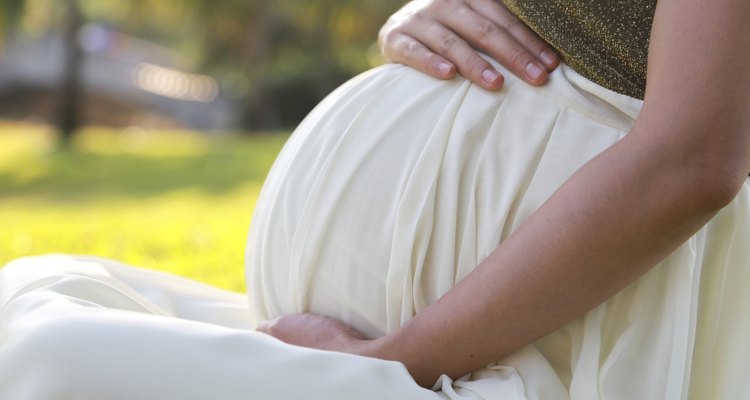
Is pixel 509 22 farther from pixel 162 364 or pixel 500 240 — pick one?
pixel 162 364

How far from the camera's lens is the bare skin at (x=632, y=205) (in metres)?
1.34

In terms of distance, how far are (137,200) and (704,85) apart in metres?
9.01

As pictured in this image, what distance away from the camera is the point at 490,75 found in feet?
5.48

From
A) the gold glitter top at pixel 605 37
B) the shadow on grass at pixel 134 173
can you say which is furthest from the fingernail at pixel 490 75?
the shadow on grass at pixel 134 173

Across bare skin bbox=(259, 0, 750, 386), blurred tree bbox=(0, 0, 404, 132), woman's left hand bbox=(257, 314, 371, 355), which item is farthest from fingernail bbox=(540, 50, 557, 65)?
blurred tree bbox=(0, 0, 404, 132)

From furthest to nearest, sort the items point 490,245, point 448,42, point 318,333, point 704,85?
1. point 448,42
2. point 318,333
3. point 490,245
4. point 704,85

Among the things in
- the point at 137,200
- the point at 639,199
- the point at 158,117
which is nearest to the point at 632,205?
the point at 639,199

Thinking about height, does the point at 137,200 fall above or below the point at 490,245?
below

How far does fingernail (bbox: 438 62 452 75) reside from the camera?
1751 mm

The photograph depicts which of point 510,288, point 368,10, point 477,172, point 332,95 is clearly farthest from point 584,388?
point 368,10

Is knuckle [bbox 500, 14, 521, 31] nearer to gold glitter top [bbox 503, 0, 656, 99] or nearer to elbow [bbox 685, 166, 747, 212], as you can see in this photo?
gold glitter top [bbox 503, 0, 656, 99]

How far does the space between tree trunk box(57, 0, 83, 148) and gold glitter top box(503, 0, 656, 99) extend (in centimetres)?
1625

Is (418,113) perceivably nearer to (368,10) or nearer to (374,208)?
(374,208)

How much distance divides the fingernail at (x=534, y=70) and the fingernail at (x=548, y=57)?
0.03 meters
